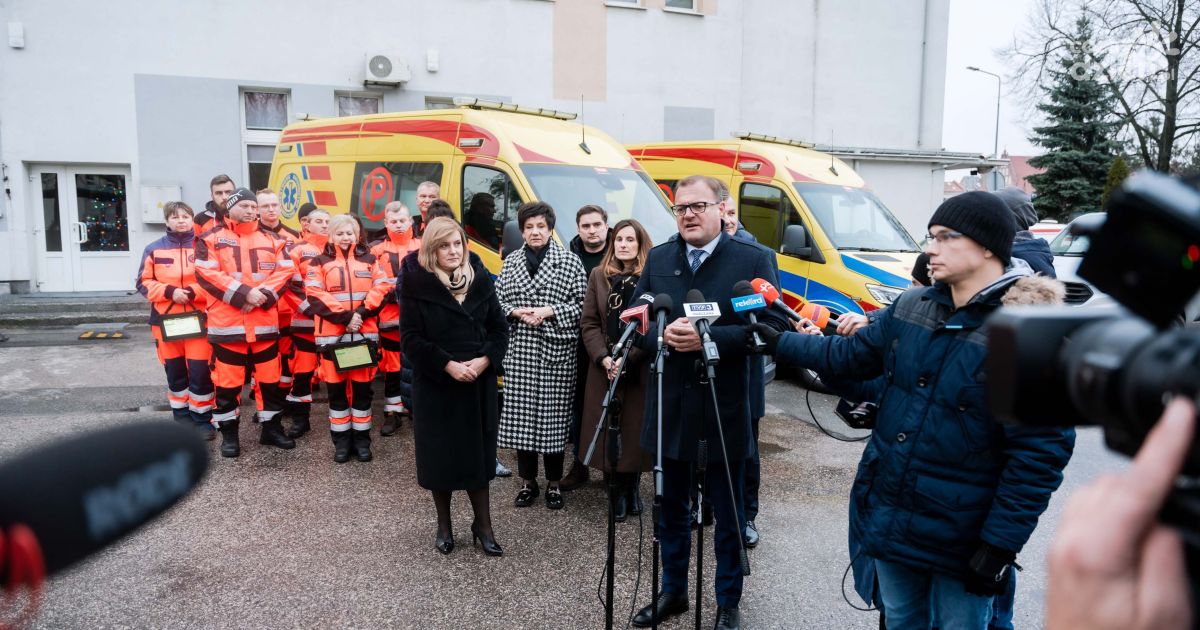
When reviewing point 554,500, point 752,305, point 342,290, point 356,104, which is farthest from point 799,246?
point 356,104

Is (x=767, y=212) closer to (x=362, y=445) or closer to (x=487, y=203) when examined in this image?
(x=487, y=203)

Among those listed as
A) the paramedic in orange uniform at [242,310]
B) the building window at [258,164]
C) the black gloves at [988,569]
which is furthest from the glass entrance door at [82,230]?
the black gloves at [988,569]

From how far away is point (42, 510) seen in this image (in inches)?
28.8

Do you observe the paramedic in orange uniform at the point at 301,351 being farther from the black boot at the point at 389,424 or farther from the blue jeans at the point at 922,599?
the blue jeans at the point at 922,599

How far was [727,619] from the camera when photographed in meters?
3.66

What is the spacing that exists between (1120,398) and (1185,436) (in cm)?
8

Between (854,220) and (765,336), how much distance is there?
6179mm

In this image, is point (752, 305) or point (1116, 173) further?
point (1116, 173)

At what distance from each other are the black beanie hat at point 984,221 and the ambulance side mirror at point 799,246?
5.42 metres

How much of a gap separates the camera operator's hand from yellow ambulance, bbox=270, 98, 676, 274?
5984 millimetres

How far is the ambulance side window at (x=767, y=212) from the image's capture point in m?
8.72

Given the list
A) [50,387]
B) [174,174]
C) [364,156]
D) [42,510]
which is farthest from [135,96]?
[42,510]

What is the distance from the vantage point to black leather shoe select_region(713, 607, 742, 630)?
3646mm

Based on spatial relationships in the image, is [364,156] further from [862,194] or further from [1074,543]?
[1074,543]
